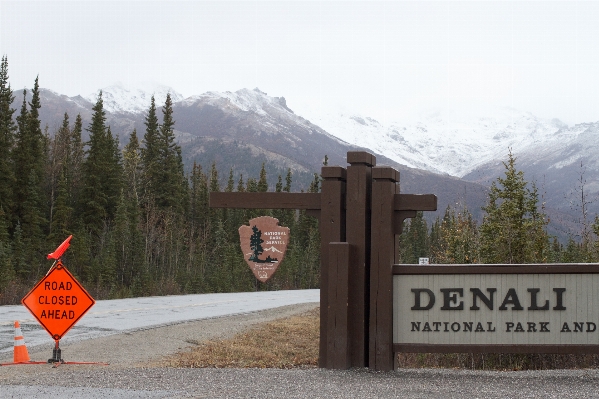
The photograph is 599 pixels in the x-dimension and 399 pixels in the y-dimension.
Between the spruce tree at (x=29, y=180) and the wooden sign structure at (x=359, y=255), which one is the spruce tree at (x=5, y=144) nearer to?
the spruce tree at (x=29, y=180)

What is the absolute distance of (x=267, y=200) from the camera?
10930 millimetres

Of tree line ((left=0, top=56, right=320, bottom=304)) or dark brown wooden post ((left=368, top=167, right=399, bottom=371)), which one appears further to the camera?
tree line ((left=0, top=56, right=320, bottom=304))

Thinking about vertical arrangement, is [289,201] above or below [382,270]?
above

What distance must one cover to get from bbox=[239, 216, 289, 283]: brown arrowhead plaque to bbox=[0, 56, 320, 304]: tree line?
4559mm

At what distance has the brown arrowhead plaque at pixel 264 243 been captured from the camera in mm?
36562

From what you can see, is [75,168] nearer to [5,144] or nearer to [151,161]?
[151,161]

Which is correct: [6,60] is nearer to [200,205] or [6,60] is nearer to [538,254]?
[200,205]

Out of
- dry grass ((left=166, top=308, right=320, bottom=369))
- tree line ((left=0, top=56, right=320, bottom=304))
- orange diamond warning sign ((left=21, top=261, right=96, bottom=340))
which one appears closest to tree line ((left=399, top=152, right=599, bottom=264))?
dry grass ((left=166, top=308, right=320, bottom=369))

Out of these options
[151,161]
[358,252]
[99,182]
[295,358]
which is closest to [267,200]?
[358,252]

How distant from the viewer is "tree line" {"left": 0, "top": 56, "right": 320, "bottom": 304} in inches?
1597

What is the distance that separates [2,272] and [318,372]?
21.3 m

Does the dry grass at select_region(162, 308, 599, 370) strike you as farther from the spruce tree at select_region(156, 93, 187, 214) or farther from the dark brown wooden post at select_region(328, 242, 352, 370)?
the spruce tree at select_region(156, 93, 187, 214)

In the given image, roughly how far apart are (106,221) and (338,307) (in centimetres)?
5469

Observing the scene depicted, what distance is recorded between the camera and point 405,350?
10.1 metres
